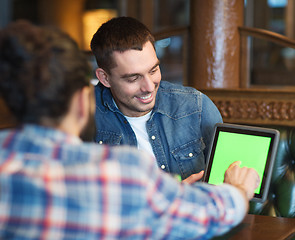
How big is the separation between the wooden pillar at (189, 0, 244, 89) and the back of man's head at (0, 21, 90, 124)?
6.36ft

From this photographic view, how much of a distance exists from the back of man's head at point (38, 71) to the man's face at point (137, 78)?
88 centimetres

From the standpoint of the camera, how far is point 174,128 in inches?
76.5

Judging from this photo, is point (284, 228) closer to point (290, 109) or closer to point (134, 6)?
point (290, 109)

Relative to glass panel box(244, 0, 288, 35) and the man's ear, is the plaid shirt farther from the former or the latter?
glass panel box(244, 0, 288, 35)

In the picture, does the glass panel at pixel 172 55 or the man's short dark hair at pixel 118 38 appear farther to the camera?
the glass panel at pixel 172 55

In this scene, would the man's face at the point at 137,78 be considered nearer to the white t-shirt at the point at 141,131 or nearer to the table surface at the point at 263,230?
the white t-shirt at the point at 141,131

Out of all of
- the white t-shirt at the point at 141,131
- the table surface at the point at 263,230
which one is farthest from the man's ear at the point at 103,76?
the table surface at the point at 263,230

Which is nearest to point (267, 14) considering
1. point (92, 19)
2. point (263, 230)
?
point (92, 19)

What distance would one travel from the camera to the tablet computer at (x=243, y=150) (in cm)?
138

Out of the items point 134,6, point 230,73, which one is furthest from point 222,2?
point 134,6

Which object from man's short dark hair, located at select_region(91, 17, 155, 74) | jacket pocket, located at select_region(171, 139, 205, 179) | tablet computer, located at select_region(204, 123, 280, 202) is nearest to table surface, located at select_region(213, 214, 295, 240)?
tablet computer, located at select_region(204, 123, 280, 202)

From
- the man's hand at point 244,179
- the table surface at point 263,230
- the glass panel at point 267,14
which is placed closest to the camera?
the man's hand at point 244,179

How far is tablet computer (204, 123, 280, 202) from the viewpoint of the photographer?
1.38m

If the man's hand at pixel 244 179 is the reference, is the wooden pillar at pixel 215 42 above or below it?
above
